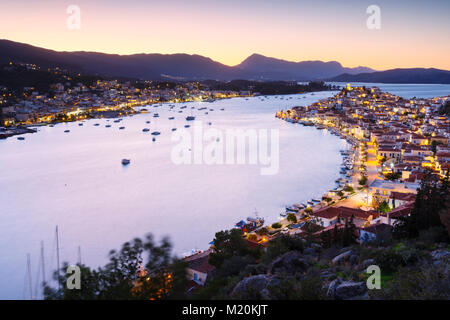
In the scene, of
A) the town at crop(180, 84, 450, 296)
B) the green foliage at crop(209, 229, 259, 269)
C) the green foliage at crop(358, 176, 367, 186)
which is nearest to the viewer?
the green foliage at crop(209, 229, 259, 269)

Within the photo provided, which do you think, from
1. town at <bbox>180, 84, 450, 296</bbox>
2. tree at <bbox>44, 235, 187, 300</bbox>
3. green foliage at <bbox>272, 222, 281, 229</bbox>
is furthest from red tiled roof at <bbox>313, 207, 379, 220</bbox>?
tree at <bbox>44, 235, 187, 300</bbox>

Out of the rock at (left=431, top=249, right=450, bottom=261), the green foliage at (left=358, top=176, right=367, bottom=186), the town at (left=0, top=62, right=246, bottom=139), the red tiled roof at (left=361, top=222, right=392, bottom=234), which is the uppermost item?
the town at (left=0, top=62, right=246, bottom=139)

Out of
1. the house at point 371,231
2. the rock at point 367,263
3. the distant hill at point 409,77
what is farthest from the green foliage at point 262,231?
the distant hill at point 409,77

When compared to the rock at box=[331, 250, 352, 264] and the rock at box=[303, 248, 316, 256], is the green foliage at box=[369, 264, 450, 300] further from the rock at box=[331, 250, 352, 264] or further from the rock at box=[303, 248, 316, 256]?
the rock at box=[303, 248, 316, 256]

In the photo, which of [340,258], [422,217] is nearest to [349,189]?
[422,217]

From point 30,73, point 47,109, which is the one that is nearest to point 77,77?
point 30,73

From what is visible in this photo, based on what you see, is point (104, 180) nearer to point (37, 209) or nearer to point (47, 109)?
point (37, 209)

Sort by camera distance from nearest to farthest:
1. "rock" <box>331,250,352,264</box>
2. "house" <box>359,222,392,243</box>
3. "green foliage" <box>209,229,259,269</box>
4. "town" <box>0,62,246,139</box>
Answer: "rock" <box>331,250,352,264</box>
"green foliage" <box>209,229,259,269</box>
"house" <box>359,222,392,243</box>
"town" <box>0,62,246,139</box>
